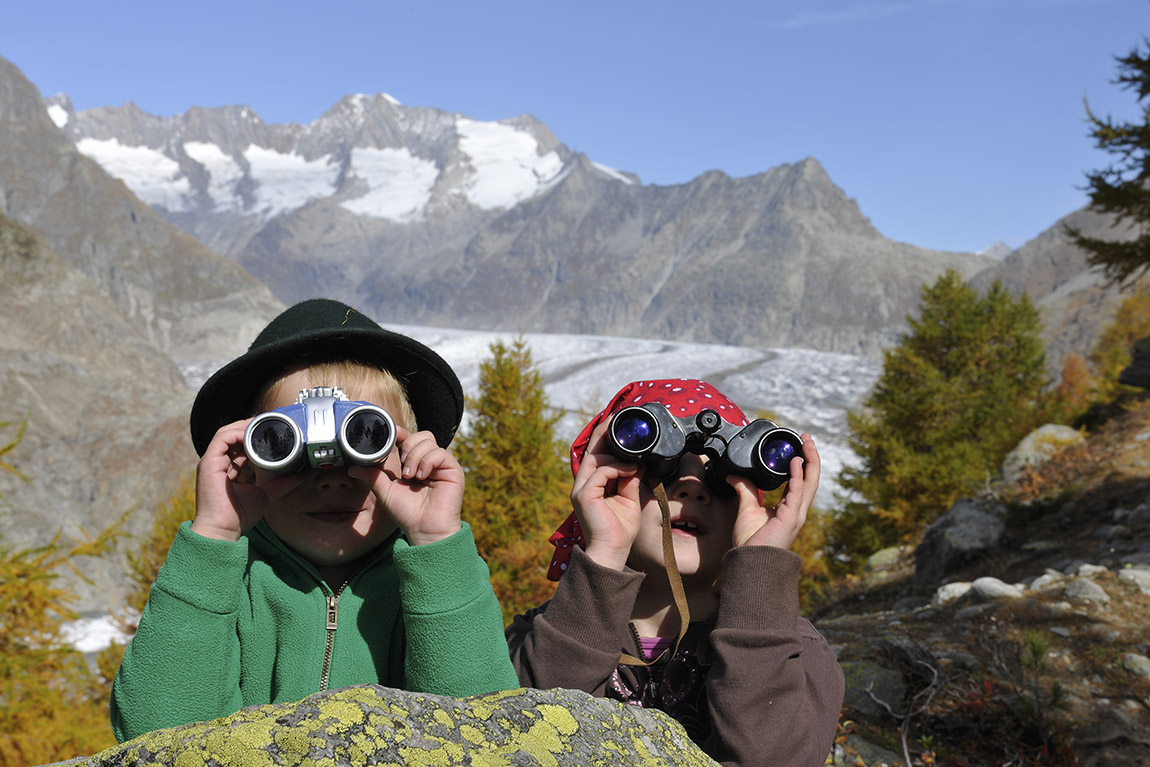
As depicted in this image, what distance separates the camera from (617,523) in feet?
6.10

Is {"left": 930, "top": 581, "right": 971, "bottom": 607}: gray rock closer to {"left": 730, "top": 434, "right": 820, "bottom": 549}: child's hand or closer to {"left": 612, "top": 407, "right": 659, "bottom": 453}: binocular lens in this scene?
{"left": 730, "top": 434, "right": 820, "bottom": 549}: child's hand

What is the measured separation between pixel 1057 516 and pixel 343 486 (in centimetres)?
827

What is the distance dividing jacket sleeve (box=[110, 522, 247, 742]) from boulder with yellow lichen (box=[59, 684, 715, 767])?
39 centimetres

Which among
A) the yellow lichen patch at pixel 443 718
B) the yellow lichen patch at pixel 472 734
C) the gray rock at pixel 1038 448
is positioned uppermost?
the yellow lichen patch at pixel 443 718

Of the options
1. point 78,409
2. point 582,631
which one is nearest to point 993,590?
point 582,631

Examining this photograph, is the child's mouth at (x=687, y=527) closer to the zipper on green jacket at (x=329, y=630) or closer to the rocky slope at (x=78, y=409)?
the zipper on green jacket at (x=329, y=630)

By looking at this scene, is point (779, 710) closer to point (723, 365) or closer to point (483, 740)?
point (483, 740)

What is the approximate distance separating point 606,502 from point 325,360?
786mm

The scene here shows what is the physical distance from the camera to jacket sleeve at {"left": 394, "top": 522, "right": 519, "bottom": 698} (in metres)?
1.53

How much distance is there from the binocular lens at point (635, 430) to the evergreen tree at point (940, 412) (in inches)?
580

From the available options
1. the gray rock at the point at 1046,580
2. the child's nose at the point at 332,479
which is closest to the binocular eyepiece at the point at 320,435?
the child's nose at the point at 332,479

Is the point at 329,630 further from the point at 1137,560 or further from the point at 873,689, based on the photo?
the point at 1137,560

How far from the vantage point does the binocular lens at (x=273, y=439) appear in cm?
153

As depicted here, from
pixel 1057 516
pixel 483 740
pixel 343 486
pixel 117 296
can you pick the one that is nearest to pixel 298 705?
pixel 483 740
